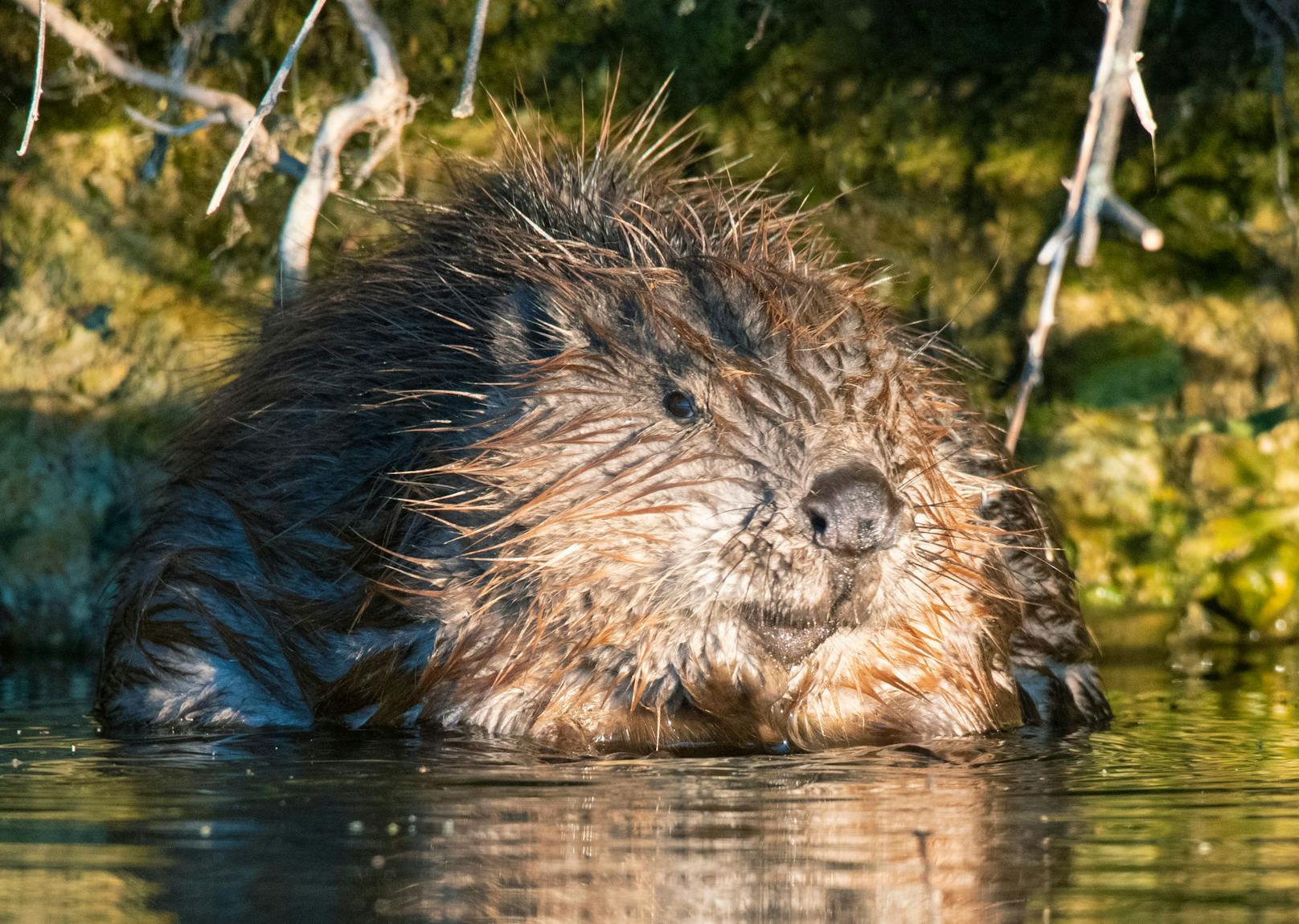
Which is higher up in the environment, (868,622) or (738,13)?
(738,13)

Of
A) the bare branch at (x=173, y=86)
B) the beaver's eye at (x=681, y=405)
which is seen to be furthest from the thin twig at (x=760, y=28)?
the beaver's eye at (x=681, y=405)

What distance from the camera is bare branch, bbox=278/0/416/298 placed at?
225 inches

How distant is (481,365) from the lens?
4000 millimetres

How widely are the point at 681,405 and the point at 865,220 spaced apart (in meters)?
2.93

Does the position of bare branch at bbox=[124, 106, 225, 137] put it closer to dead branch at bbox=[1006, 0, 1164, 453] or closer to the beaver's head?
the beaver's head

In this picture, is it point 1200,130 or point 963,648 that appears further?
point 1200,130

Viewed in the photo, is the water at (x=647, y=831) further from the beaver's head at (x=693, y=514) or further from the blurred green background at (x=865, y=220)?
the blurred green background at (x=865, y=220)

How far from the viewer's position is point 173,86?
5.92m

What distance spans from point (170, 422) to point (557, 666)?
Result: 2585 mm

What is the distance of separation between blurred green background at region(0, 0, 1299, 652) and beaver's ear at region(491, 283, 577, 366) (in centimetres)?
229

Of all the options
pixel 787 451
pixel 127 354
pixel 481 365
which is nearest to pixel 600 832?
pixel 787 451

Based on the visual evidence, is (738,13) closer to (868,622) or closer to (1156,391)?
(1156,391)

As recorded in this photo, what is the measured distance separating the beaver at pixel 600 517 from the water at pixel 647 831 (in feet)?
0.72

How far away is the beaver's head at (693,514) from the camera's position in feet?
11.8
